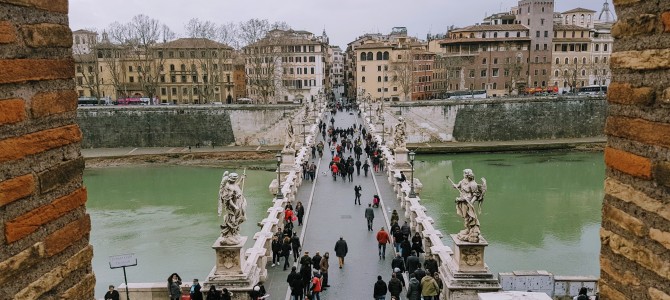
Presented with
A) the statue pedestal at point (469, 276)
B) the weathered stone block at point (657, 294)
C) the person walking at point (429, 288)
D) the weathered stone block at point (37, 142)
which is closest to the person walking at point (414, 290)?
the person walking at point (429, 288)

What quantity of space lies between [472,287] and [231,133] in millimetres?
41998

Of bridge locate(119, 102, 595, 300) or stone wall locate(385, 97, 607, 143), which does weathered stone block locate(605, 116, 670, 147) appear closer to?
bridge locate(119, 102, 595, 300)

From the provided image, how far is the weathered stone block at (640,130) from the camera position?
305 cm

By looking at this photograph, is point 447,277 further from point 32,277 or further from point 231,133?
point 231,133

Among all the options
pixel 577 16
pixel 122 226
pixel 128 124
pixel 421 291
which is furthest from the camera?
pixel 577 16

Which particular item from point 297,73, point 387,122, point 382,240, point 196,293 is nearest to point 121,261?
point 196,293

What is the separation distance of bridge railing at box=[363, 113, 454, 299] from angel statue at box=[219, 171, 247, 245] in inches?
181

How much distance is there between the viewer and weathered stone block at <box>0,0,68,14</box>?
297 cm

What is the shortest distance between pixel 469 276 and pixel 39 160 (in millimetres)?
9729

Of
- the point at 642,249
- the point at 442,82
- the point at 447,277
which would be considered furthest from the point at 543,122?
the point at 642,249

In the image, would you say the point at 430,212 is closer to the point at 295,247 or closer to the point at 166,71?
the point at 295,247

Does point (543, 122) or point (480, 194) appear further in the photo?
point (543, 122)

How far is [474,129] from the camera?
174ft

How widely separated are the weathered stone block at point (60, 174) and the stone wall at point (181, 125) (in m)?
46.6
